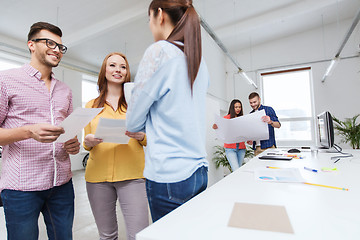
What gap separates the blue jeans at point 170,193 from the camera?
2.38 feet

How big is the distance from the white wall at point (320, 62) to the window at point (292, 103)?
0.28 meters

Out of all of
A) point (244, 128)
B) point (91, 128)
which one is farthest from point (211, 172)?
point (91, 128)

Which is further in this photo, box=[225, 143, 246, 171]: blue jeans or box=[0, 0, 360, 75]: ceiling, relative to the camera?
box=[0, 0, 360, 75]: ceiling

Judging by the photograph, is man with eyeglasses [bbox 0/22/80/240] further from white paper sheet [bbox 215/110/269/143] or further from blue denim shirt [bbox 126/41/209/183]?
white paper sheet [bbox 215/110/269/143]

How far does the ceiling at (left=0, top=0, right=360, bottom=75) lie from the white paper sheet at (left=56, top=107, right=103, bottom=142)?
376 cm

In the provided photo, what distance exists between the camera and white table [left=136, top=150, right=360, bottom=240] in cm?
52

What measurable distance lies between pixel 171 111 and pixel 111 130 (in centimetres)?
44

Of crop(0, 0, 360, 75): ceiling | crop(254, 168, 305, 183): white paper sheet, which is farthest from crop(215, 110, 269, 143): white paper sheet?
crop(0, 0, 360, 75): ceiling

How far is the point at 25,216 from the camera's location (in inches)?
37.9

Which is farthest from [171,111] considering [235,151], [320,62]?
[320,62]

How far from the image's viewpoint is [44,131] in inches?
34.6

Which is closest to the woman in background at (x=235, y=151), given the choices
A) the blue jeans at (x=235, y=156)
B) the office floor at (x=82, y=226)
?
the blue jeans at (x=235, y=156)

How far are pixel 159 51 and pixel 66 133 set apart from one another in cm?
56

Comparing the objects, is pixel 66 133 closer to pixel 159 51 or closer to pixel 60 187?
pixel 60 187
